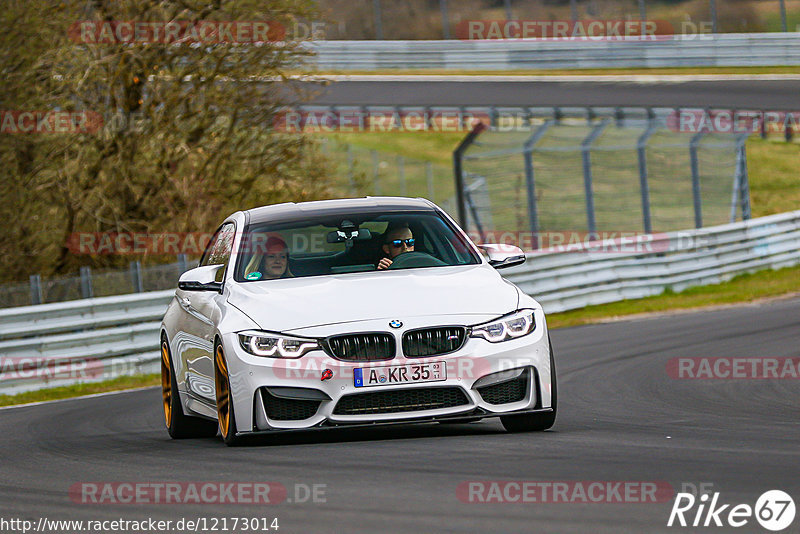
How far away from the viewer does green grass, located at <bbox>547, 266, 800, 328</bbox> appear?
1999 cm

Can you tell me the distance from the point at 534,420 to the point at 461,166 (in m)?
14.0

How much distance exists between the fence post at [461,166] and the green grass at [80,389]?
6.71 m

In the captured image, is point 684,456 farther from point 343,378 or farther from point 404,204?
point 404,204

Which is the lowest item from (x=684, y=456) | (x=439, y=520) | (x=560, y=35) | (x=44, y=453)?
(x=560, y=35)

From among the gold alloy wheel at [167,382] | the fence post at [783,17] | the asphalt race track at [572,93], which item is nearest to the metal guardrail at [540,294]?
the gold alloy wheel at [167,382]

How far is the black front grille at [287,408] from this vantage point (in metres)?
7.61

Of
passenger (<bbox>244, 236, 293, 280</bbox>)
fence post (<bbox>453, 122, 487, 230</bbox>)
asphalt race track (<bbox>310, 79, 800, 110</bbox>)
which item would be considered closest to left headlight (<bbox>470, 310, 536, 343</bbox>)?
passenger (<bbox>244, 236, 293, 280</bbox>)

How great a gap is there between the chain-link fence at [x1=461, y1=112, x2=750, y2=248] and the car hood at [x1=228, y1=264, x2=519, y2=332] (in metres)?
12.7

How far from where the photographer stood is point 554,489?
5824 millimetres

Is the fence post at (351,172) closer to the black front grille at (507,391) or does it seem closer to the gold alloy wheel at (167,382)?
the gold alloy wheel at (167,382)

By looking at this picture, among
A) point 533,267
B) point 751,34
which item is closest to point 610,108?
point 751,34

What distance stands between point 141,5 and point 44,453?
13.0 meters

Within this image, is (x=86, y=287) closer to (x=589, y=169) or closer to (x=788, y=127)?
(x=589, y=169)

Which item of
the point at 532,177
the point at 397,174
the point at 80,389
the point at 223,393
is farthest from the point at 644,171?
the point at 223,393
